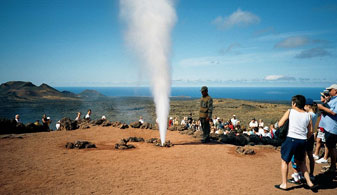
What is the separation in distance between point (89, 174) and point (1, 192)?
188 centimetres

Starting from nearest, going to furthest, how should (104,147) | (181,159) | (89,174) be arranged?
(89,174) → (181,159) → (104,147)

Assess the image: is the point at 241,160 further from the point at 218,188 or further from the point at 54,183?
the point at 54,183

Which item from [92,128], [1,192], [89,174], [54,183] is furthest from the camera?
[92,128]

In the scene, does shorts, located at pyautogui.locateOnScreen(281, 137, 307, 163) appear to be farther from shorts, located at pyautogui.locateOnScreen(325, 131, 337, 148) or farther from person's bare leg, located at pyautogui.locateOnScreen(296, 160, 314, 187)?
shorts, located at pyautogui.locateOnScreen(325, 131, 337, 148)

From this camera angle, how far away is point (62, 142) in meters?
9.02

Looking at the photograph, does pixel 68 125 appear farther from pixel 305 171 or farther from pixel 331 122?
pixel 331 122

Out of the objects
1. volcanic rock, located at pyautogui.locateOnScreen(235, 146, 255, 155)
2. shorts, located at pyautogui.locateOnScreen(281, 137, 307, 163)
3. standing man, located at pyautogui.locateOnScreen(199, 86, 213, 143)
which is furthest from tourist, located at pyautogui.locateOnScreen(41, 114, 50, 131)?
shorts, located at pyautogui.locateOnScreen(281, 137, 307, 163)

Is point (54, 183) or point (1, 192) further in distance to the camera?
point (54, 183)

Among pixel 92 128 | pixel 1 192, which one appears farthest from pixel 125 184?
pixel 92 128

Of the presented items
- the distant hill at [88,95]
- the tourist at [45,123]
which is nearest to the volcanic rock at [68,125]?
the tourist at [45,123]

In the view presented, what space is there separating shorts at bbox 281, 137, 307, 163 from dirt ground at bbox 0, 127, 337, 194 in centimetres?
91

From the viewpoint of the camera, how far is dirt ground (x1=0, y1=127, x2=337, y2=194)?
4.79 meters

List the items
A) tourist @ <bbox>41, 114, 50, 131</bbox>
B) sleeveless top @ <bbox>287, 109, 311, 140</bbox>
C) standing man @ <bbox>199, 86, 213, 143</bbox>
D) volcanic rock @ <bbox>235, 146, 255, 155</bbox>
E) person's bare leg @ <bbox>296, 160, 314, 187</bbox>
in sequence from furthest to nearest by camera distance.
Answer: tourist @ <bbox>41, 114, 50, 131</bbox>, standing man @ <bbox>199, 86, 213, 143</bbox>, volcanic rock @ <bbox>235, 146, 255, 155</bbox>, person's bare leg @ <bbox>296, 160, 314, 187</bbox>, sleeveless top @ <bbox>287, 109, 311, 140</bbox>

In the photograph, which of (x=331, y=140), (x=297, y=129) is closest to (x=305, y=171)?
(x=297, y=129)
